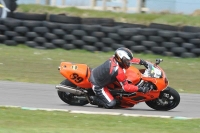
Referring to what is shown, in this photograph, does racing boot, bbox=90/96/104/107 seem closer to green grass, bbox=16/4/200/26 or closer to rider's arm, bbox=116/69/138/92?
rider's arm, bbox=116/69/138/92

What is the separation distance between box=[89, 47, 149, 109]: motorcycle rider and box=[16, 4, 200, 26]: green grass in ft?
31.9

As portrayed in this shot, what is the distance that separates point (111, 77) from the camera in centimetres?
884

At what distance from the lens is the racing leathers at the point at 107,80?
8.75 metres

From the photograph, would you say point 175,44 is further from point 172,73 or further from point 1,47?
point 1,47

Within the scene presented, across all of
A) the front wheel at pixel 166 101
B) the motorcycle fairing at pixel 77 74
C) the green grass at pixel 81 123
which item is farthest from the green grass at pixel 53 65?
the green grass at pixel 81 123

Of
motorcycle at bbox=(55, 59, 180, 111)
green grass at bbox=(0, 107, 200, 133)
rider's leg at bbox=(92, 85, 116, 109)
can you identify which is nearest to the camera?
green grass at bbox=(0, 107, 200, 133)

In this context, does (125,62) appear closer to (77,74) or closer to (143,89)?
(143,89)

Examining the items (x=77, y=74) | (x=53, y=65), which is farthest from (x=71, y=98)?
(x=53, y=65)

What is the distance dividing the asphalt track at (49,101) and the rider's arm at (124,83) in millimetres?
418

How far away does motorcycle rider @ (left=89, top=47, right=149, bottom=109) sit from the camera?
8.73 metres

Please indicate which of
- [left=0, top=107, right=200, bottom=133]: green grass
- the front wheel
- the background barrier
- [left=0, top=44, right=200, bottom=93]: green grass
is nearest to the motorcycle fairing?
[left=0, top=107, right=200, bottom=133]: green grass

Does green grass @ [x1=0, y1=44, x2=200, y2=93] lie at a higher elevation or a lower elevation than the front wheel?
lower

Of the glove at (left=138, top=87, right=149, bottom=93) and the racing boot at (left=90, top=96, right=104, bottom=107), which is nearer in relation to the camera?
the glove at (left=138, top=87, right=149, bottom=93)

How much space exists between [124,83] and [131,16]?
35.4 ft
